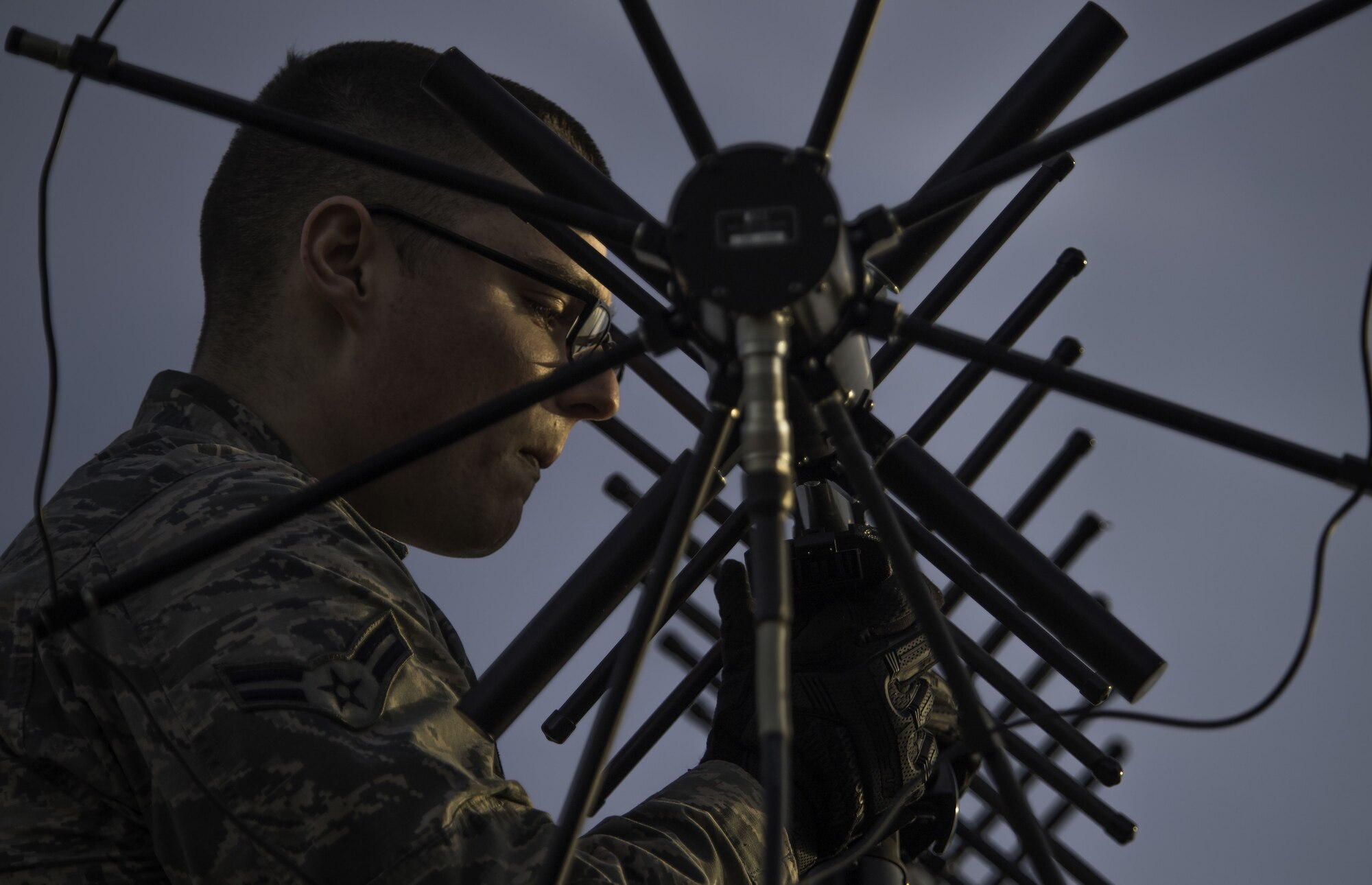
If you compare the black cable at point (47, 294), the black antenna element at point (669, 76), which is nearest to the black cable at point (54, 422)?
the black cable at point (47, 294)

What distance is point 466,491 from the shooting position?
2.84 m

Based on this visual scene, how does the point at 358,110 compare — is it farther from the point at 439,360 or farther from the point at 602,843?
the point at 602,843

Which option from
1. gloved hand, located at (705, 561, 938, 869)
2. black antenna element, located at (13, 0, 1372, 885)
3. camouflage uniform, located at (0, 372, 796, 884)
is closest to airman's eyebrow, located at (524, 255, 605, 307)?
gloved hand, located at (705, 561, 938, 869)

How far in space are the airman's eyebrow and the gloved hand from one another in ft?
2.34

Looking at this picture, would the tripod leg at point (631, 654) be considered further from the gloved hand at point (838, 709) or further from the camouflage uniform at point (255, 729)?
the gloved hand at point (838, 709)

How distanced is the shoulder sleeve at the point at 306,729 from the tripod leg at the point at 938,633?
1.80 ft

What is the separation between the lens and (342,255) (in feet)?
9.51

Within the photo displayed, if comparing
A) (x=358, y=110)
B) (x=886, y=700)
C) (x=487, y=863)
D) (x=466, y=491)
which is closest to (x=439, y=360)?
(x=466, y=491)

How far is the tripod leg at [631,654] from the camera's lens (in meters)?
1.21

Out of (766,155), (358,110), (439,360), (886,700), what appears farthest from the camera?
(358,110)

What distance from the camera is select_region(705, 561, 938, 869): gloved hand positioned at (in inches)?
94.9

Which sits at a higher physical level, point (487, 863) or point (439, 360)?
point (439, 360)

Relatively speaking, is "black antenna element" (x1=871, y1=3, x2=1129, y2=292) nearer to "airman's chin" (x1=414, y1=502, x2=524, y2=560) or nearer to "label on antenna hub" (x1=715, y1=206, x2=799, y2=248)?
"label on antenna hub" (x1=715, y1=206, x2=799, y2=248)

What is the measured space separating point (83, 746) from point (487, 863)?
0.59m
